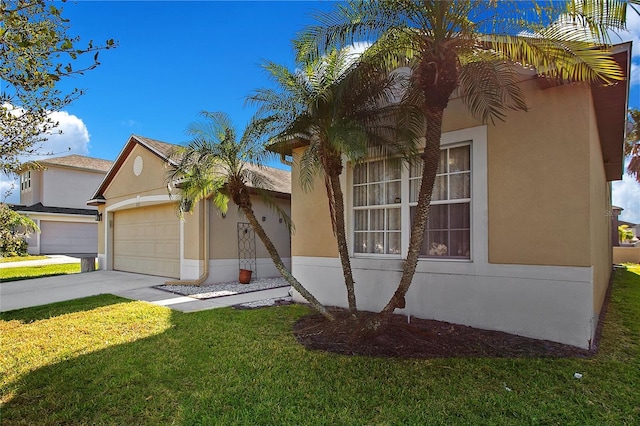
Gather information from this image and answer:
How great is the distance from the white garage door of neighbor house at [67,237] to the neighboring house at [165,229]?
42.1 feet

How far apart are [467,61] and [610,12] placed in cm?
185

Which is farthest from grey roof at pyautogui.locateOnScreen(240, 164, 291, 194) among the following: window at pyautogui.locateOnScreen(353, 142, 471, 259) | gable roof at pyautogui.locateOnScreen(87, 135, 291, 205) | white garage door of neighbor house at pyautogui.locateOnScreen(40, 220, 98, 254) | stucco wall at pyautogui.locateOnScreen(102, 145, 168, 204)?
white garage door of neighbor house at pyautogui.locateOnScreen(40, 220, 98, 254)

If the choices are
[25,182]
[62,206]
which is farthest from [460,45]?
[25,182]

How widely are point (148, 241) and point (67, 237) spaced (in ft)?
58.1

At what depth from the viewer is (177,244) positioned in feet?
44.4

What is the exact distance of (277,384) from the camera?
4336 millimetres

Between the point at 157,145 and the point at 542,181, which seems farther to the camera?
the point at 157,145

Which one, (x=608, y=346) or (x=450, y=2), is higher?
(x=450, y=2)

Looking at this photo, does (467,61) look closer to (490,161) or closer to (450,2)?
(450,2)

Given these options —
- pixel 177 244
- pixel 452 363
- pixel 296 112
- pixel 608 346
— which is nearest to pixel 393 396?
pixel 452 363

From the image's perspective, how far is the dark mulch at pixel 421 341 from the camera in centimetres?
526

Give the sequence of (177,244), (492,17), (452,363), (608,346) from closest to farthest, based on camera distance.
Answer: (452,363)
(492,17)
(608,346)
(177,244)

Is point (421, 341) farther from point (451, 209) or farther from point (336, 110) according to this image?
point (336, 110)

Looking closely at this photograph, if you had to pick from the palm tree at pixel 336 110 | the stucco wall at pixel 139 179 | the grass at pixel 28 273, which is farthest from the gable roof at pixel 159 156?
the palm tree at pixel 336 110
